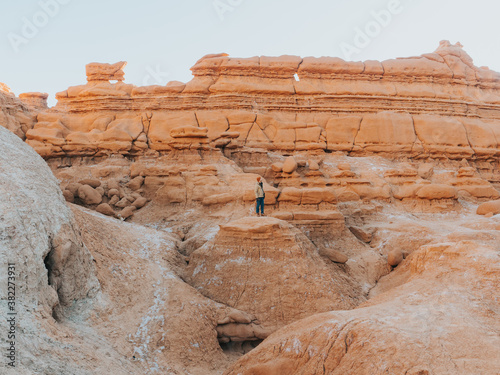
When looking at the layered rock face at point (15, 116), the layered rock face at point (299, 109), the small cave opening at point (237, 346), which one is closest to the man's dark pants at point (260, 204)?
the small cave opening at point (237, 346)

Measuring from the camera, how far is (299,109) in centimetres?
1961

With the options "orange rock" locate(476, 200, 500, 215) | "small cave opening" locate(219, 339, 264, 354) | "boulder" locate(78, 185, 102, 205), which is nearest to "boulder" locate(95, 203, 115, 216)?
"boulder" locate(78, 185, 102, 205)

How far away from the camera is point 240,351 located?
7.42 metres

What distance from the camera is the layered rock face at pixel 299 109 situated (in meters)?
18.0

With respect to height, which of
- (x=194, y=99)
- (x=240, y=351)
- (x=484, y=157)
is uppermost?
(x=194, y=99)

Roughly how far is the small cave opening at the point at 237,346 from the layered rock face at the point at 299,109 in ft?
36.3

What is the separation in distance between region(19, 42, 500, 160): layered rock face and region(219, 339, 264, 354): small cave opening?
11.1m

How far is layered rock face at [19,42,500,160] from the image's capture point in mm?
18000

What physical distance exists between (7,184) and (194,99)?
46.3 ft

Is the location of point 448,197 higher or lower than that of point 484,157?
lower

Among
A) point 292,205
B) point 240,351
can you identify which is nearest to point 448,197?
point 292,205

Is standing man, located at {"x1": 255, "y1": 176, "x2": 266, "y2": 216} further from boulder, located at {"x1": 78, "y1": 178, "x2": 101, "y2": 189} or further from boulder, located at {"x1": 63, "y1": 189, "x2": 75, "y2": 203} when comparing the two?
boulder, located at {"x1": 63, "y1": 189, "x2": 75, "y2": 203}

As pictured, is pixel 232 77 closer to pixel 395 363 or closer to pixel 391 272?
pixel 391 272

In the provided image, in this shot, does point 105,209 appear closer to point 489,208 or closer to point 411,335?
point 411,335
